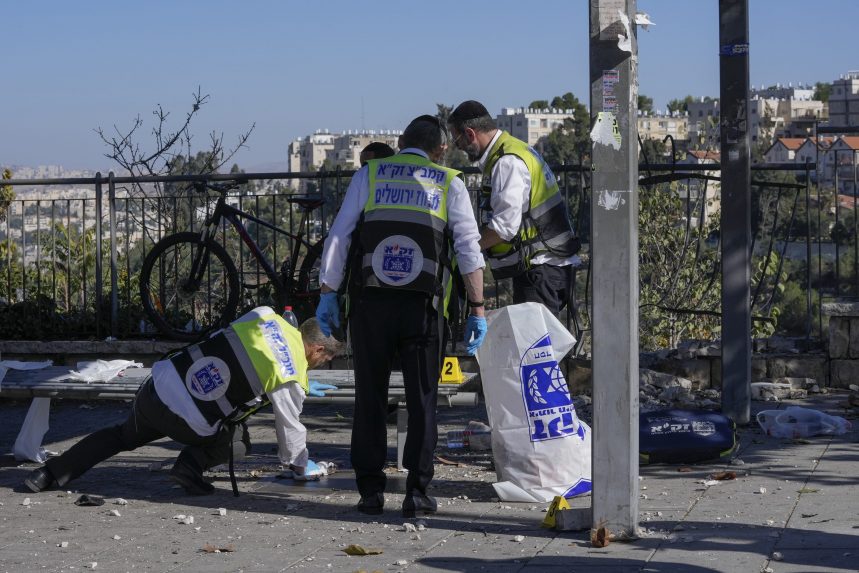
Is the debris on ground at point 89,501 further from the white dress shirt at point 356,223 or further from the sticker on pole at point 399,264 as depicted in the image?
the sticker on pole at point 399,264

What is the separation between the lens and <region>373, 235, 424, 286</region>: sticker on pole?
19.6 feet

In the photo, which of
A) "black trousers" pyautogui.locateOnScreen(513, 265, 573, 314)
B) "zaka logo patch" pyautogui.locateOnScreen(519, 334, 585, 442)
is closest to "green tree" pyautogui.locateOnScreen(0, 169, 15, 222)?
"black trousers" pyautogui.locateOnScreen(513, 265, 573, 314)

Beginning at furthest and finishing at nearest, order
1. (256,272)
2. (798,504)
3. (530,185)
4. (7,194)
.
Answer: (7,194)
(256,272)
(530,185)
(798,504)

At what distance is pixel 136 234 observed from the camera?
1195 centimetres

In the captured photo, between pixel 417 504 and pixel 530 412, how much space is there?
0.78 meters

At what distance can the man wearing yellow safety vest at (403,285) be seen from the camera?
5.99 metres

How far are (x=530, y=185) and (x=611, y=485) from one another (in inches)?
84.7

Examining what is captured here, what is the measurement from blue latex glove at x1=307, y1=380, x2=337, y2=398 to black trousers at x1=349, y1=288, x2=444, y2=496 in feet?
2.75

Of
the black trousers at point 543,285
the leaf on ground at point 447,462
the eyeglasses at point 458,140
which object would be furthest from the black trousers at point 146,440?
the eyeglasses at point 458,140

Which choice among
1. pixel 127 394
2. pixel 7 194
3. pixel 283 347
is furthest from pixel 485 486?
pixel 7 194

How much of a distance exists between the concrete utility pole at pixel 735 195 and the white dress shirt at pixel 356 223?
2.66 metres

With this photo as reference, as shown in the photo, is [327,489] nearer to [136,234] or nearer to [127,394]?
[127,394]

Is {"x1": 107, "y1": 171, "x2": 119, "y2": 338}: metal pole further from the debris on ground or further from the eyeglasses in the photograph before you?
the eyeglasses

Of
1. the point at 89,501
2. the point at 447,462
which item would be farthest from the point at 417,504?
the point at 89,501
